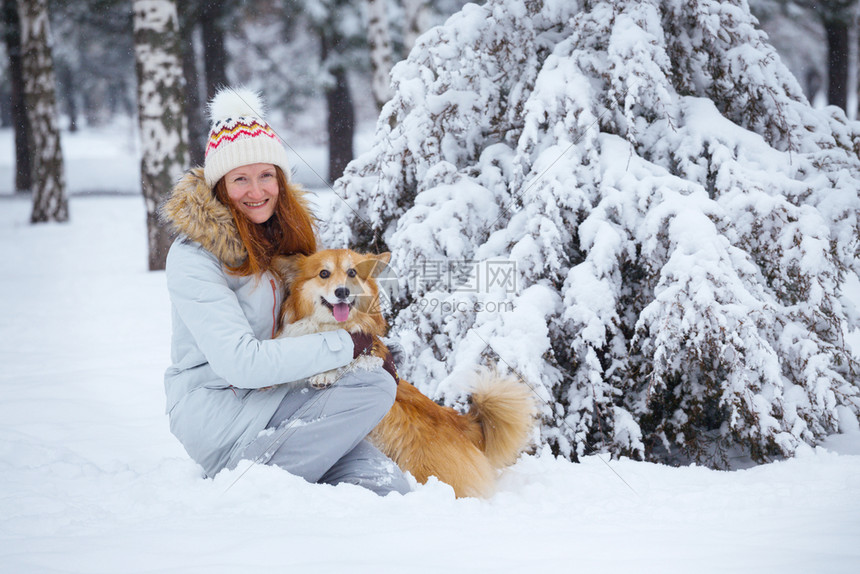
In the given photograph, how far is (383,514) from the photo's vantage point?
2.16 metres

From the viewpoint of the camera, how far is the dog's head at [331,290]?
2.60 metres

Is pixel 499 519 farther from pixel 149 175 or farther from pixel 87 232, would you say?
pixel 87 232

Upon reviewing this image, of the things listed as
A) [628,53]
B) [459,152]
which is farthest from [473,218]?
[628,53]

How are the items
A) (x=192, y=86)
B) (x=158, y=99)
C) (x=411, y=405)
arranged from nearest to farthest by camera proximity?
(x=411, y=405) < (x=158, y=99) < (x=192, y=86)

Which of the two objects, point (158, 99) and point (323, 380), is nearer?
point (323, 380)

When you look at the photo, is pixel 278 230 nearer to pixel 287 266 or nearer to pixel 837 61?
pixel 287 266

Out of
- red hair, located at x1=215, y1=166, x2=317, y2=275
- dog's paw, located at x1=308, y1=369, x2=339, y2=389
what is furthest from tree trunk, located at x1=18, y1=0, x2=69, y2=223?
dog's paw, located at x1=308, y1=369, x2=339, y2=389

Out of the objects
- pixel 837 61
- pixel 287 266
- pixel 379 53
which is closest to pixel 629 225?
pixel 287 266

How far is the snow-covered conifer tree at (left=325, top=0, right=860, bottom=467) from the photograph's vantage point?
10.3 feet

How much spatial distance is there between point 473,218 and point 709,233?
4.01 feet

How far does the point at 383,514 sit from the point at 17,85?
56.3 feet

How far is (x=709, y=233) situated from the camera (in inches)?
121

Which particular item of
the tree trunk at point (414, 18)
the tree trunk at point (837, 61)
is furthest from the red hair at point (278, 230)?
the tree trunk at point (837, 61)

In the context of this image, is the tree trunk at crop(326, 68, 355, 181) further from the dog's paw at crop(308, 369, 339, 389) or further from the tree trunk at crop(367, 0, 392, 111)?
the dog's paw at crop(308, 369, 339, 389)
